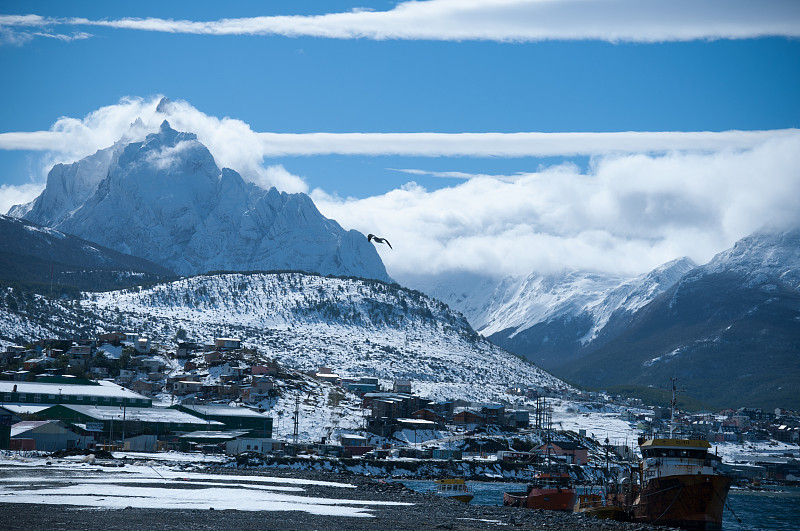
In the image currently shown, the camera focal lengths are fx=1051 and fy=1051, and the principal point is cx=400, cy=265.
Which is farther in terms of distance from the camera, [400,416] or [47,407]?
[400,416]

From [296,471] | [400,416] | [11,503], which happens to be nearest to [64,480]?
[11,503]

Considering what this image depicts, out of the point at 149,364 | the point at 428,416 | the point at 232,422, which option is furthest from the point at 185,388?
the point at 428,416

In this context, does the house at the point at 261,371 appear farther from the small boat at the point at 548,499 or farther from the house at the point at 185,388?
the small boat at the point at 548,499

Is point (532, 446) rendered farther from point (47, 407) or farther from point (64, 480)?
point (64, 480)

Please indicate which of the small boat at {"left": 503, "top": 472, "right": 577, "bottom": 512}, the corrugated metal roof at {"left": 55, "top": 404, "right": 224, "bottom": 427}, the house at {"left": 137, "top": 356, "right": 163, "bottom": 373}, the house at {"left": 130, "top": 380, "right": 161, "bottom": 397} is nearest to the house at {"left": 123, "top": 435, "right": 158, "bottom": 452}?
the corrugated metal roof at {"left": 55, "top": 404, "right": 224, "bottom": 427}

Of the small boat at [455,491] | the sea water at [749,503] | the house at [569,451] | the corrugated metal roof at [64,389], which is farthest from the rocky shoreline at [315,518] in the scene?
the house at [569,451]

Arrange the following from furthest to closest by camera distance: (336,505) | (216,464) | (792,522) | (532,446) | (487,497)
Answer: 1. (532,446)
2. (216,464)
3. (487,497)
4. (792,522)
5. (336,505)

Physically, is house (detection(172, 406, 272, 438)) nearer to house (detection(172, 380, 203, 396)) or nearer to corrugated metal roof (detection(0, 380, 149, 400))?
corrugated metal roof (detection(0, 380, 149, 400))
